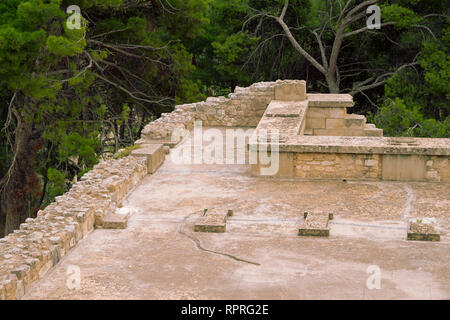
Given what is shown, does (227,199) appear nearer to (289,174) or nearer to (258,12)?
(289,174)

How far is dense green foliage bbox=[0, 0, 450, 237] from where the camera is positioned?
1772 cm

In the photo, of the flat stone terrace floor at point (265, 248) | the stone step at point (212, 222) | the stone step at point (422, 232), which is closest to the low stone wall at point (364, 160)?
the flat stone terrace floor at point (265, 248)

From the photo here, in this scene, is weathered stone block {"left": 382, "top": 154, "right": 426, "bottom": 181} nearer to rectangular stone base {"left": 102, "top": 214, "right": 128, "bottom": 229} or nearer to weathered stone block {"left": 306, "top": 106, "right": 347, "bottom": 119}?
rectangular stone base {"left": 102, "top": 214, "right": 128, "bottom": 229}

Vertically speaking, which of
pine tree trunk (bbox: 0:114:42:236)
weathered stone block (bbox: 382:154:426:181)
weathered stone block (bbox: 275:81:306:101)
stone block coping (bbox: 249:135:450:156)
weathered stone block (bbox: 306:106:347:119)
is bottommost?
pine tree trunk (bbox: 0:114:42:236)

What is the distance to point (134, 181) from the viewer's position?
10500 millimetres

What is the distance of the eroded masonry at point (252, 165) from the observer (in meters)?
7.33

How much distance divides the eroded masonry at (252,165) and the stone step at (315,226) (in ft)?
0.13

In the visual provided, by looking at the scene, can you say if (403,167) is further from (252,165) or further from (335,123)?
(335,123)

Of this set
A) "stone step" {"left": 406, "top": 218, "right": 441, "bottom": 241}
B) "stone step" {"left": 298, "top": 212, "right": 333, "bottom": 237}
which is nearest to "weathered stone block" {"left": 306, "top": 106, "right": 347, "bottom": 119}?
"stone step" {"left": 298, "top": 212, "right": 333, "bottom": 237}

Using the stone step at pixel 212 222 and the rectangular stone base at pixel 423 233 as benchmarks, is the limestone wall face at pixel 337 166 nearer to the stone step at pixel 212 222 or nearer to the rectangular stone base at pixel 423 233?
the stone step at pixel 212 222

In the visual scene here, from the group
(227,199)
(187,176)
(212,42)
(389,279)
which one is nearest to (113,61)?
(212,42)

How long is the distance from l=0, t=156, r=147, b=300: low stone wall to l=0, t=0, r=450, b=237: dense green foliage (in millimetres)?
7207

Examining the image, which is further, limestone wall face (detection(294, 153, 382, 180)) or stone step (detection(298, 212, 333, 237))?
limestone wall face (detection(294, 153, 382, 180))

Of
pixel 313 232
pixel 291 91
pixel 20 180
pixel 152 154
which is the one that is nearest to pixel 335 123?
pixel 291 91
